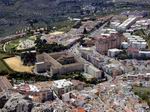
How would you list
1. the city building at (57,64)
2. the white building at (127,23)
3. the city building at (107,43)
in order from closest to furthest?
the city building at (57,64) < the city building at (107,43) < the white building at (127,23)

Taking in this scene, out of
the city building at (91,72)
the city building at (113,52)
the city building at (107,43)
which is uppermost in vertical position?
the city building at (107,43)

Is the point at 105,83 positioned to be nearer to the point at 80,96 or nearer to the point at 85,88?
the point at 85,88

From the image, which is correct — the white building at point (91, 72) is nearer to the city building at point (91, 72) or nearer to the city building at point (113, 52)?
the city building at point (91, 72)

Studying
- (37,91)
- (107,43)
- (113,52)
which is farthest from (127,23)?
(37,91)

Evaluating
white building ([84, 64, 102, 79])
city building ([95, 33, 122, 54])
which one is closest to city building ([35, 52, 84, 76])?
white building ([84, 64, 102, 79])

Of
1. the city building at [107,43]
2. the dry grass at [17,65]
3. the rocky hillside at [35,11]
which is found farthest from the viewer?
the rocky hillside at [35,11]

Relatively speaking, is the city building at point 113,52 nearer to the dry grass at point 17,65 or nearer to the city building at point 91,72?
the city building at point 91,72

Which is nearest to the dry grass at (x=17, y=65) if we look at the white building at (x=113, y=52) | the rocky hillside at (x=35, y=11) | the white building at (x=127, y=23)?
the white building at (x=113, y=52)

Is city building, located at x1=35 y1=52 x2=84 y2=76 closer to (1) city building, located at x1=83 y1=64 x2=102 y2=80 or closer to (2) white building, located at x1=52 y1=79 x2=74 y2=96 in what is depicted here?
(1) city building, located at x1=83 y1=64 x2=102 y2=80

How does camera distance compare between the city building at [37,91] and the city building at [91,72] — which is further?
the city building at [91,72]

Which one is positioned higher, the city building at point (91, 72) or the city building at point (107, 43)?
the city building at point (107, 43)
